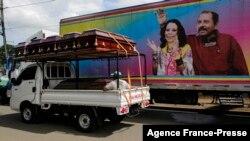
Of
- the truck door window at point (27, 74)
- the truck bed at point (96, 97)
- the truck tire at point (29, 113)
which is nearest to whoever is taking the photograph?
the truck bed at point (96, 97)

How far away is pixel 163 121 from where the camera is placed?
36.6 feet

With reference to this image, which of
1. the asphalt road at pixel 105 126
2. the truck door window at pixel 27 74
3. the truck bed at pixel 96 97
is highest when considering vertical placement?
the truck door window at pixel 27 74

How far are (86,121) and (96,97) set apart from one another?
818mm

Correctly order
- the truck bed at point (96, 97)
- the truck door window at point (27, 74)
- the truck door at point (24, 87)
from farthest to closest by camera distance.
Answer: the truck door window at point (27, 74), the truck door at point (24, 87), the truck bed at point (96, 97)

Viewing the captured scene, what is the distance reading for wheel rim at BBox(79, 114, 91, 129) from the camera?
30.7 feet

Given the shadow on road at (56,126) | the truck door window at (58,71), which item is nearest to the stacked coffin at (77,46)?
the truck door window at (58,71)

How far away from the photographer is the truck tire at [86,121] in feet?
30.2

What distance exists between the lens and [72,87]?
34.7ft

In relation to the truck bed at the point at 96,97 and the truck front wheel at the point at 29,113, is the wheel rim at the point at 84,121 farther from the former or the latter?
the truck front wheel at the point at 29,113

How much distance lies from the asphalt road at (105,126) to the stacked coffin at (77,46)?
218cm

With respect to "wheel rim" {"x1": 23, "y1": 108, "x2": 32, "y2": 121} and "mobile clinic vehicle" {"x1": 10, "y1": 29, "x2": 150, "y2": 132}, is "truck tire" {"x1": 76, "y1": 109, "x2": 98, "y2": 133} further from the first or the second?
"wheel rim" {"x1": 23, "y1": 108, "x2": 32, "y2": 121}

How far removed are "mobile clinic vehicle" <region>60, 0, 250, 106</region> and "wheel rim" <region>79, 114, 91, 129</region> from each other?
324cm

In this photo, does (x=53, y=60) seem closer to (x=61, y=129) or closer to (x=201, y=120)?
(x=61, y=129)

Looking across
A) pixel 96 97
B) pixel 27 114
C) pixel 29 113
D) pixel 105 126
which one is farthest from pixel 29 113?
pixel 96 97
